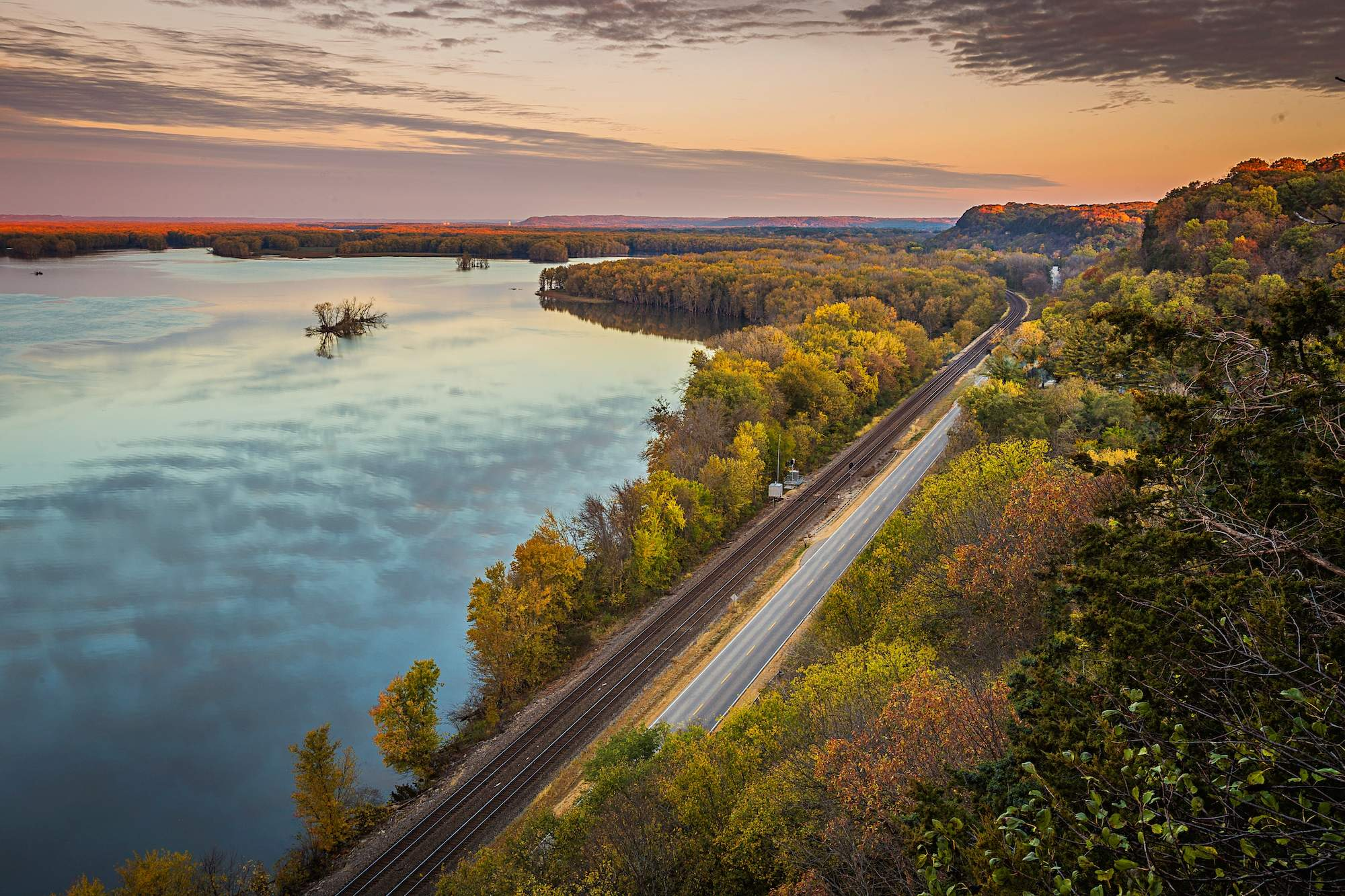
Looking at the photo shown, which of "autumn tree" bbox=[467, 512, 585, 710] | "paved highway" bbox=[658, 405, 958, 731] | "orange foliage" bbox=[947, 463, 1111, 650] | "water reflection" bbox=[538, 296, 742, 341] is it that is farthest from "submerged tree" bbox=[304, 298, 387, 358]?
"orange foliage" bbox=[947, 463, 1111, 650]

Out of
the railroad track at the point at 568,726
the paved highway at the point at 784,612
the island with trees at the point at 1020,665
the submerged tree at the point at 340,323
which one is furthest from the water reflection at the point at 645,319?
the railroad track at the point at 568,726

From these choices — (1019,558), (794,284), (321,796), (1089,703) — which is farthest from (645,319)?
(1089,703)

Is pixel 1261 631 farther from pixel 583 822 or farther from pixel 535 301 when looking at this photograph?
pixel 535 301

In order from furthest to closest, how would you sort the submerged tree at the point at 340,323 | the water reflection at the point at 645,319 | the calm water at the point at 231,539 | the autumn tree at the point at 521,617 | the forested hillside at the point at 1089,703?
the water reflection at the point at 645,319 < the submerged tree at the point at 340,323 < the autumn tree at the point at 521,617 < the calm water at the point at 231,539 < the forested hillside at the point at 1089,703

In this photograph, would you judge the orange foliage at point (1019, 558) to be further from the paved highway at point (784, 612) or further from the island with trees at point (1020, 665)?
the paved highway at point (784, 612)

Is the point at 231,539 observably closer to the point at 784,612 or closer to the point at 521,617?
the point at 521,617

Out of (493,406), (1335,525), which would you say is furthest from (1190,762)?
(493,406)

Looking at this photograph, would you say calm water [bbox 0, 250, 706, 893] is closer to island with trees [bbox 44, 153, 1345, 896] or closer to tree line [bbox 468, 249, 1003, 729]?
island with trees [bbox 44, 153, 1345, 896]
